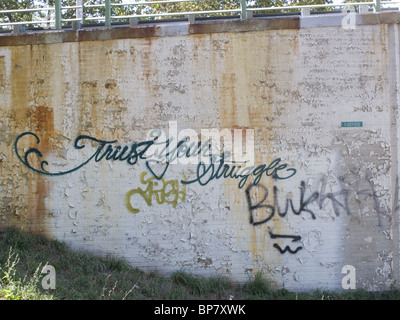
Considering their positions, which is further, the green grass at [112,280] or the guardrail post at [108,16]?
the guardrail post at [108,16]

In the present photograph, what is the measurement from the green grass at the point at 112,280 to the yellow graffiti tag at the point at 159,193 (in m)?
Result: 1.06

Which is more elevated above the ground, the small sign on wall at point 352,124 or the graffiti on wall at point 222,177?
the small sign on wall at point 352,124

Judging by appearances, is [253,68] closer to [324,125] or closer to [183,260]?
[324,125]

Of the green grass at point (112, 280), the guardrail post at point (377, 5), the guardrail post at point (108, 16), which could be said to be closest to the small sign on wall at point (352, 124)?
the guardrail post at point (377, 5)

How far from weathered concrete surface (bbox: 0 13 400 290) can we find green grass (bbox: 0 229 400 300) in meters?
0.21

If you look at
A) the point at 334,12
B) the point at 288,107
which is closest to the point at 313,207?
the point at 288,107

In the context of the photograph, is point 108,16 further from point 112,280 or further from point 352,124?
point 352,124

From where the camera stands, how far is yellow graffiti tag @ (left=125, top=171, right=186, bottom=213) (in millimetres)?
6703

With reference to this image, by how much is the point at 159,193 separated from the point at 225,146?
53.0 inches

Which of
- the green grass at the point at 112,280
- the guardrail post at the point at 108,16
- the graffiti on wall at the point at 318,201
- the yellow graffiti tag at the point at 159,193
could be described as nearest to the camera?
the green grass at the point at 112,280

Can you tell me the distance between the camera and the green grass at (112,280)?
5.63m

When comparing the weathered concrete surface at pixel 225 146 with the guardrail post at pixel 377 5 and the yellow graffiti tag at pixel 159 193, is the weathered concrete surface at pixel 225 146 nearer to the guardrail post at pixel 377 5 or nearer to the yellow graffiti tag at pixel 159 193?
the yellow graffiti tag at pixel 159 193

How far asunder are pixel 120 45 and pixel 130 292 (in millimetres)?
3993

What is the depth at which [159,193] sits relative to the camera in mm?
6715
